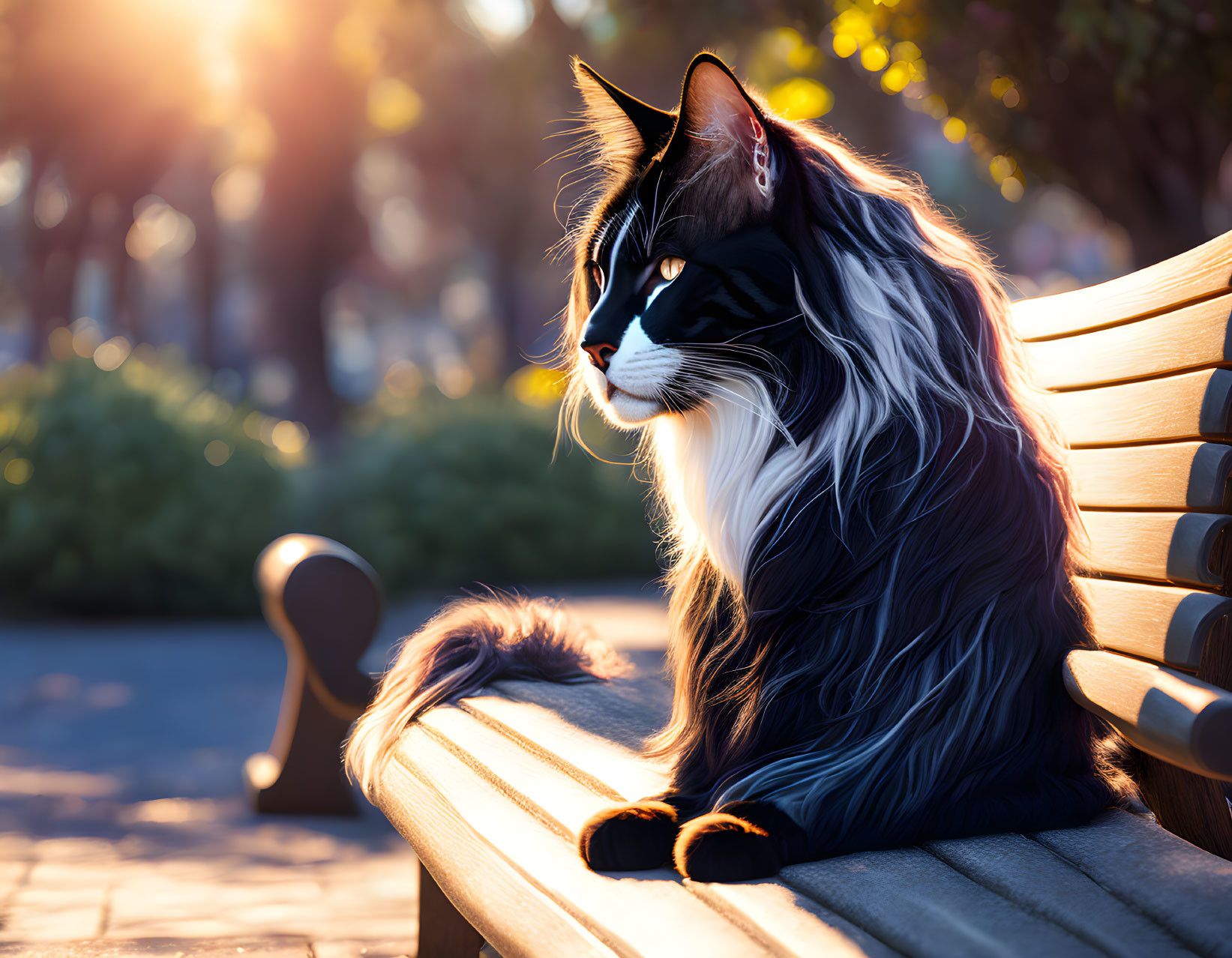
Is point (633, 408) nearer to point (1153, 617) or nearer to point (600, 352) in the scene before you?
point (600, 352)

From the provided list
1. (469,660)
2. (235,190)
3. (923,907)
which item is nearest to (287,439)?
(469,660)

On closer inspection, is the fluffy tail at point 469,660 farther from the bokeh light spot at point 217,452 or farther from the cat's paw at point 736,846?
the bokeh light spot at point 217,452

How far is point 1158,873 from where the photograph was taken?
1147 millimetres

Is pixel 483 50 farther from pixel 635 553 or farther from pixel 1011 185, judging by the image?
pixel 1011 185

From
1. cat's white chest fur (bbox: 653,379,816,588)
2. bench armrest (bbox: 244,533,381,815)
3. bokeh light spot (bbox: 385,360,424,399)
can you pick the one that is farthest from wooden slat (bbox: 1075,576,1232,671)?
bokeh light spot (bbox: 385,360,424,399)

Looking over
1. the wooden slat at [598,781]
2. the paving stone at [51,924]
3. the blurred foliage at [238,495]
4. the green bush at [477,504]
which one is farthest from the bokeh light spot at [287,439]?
the wooden slat at [598,781]

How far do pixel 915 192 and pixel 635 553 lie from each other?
20.0ft

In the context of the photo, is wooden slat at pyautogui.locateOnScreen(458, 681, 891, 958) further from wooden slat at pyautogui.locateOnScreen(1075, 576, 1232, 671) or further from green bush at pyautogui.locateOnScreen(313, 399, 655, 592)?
green bush at pyautogui.locateOnScreen(313, 399, 655, 592)

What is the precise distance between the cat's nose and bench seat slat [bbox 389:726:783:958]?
0.57 metres

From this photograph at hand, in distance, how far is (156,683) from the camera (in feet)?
16.3

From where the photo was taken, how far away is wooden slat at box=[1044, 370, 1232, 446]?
1276mm

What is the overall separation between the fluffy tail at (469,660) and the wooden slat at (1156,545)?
0.98 m

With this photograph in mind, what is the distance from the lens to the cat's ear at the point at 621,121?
1520 mm

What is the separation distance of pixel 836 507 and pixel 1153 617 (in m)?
0.40
